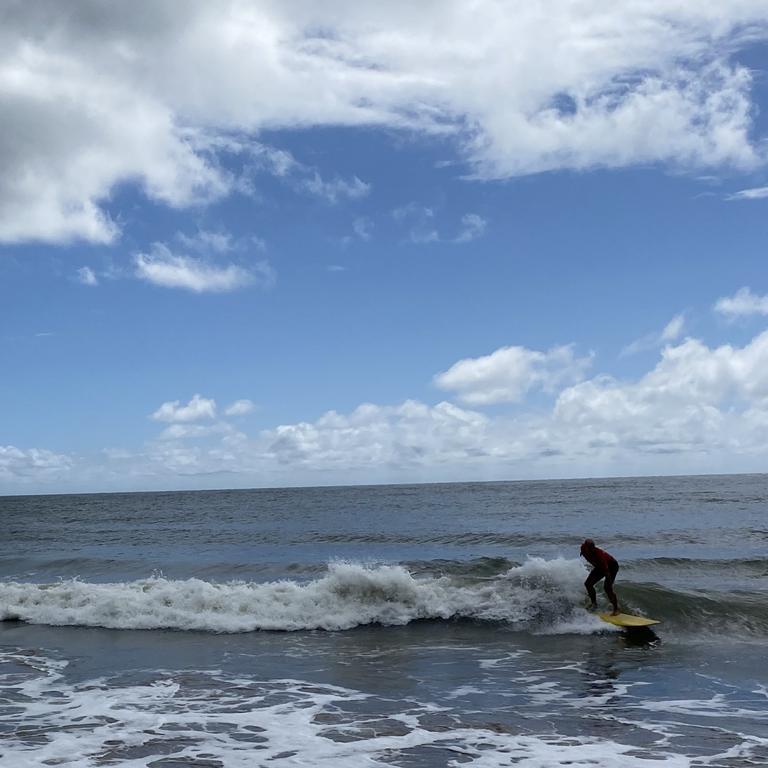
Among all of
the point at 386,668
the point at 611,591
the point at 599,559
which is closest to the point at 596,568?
the point at 599,559

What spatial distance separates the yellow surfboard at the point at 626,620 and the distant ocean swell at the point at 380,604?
0.28m

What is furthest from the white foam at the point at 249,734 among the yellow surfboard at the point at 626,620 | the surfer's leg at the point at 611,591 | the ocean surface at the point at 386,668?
the surfer's leg at the point at 611,591

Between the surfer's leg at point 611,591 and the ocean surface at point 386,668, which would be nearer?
the ocean surface at point 386,668

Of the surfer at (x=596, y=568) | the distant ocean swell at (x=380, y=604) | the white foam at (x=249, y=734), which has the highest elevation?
the surfer at (x=596, y=568)

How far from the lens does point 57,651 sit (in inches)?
584

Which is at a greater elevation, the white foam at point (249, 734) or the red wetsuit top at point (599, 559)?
the red wetsuit top at point (599, 559)

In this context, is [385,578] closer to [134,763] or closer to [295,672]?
[295,672]

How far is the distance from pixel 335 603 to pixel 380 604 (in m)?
1.16

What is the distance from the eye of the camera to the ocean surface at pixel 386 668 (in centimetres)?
858

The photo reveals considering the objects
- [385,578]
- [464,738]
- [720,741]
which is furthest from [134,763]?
[385,578]

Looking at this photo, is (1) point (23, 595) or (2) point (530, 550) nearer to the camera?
(1) point (23, 595)

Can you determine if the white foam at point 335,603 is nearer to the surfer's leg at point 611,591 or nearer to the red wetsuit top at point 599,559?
the surfer's leg at point 611,591

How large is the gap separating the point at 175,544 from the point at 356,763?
3399 cm

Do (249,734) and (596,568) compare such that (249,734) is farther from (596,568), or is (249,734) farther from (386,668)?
(596,568)
